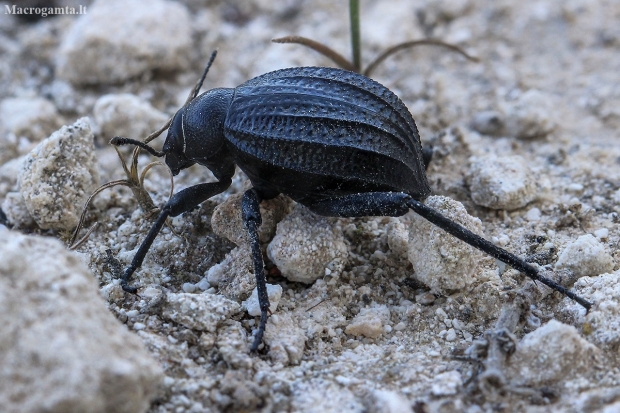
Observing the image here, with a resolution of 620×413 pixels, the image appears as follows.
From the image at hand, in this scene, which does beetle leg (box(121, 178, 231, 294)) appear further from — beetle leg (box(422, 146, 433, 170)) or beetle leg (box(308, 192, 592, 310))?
beetle leg (box(422, 146, 433, 170))

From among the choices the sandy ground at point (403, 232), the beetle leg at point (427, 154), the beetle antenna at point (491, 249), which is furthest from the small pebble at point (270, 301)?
the beetle leg at point (427, 154)

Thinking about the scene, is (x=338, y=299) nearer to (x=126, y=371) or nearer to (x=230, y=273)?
(x=230, y=273)

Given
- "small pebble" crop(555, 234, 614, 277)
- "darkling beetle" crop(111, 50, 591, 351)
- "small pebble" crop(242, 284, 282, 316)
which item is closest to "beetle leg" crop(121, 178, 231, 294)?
"darkling beetle" crop(111, 50, 591, 351)

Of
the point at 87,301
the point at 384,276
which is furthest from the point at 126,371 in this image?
the point at 384,276

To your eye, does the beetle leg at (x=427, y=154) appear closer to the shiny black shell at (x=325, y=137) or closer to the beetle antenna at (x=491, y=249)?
the shiny black shell at (x=325, y=137)

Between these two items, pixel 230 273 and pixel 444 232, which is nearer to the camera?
pixel 444 232

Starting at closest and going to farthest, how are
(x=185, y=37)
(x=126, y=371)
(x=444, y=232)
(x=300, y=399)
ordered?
(x=126, y=371) → (x=300, y=399) → (x=444, y=232) → (x=185, y=37)

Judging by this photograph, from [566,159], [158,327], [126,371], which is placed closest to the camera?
[126,371]

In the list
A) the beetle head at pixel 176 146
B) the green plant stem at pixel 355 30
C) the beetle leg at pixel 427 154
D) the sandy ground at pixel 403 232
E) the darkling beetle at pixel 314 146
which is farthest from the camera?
the green plant stem at pixel 355 30

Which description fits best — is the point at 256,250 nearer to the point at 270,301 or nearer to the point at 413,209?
the point at 270,301
